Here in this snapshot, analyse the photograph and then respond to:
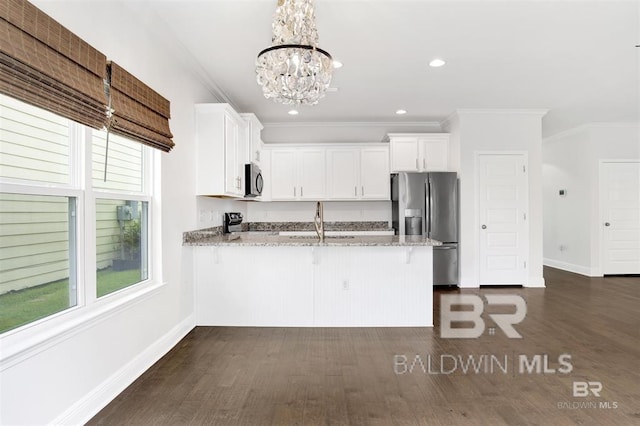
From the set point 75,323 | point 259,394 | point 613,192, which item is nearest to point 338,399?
point 259,394

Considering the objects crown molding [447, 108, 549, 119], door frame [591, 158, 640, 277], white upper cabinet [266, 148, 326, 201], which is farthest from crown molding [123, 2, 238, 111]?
door frame [591, 158, 640, 277]

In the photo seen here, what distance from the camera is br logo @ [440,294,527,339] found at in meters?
3.30

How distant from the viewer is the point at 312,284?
3537mm

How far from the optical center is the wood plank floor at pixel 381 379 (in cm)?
201

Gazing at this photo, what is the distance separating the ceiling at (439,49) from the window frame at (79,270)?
49.0 inches

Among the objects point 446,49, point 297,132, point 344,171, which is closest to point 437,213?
point 344,171

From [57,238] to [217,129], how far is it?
2060 millimetres

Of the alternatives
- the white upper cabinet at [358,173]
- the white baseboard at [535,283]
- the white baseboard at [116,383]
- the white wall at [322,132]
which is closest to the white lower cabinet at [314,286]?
the white baseboard at [116,383]

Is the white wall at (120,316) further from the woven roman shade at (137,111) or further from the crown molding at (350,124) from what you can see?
the crown molding at (350,124)

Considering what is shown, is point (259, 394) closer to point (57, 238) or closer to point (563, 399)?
point (57, 238)

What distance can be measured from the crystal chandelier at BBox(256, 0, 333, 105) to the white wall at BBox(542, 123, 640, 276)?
6.13 metres

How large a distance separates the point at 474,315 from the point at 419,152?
2.67m

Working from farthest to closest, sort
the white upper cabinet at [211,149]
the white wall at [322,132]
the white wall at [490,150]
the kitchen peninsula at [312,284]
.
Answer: the white wall at [322,132] → the white wall at [490,150] → the white upper cabinet at [211,149] → the kitchen peninsula at [312,284]

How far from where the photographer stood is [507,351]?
9.46ft
